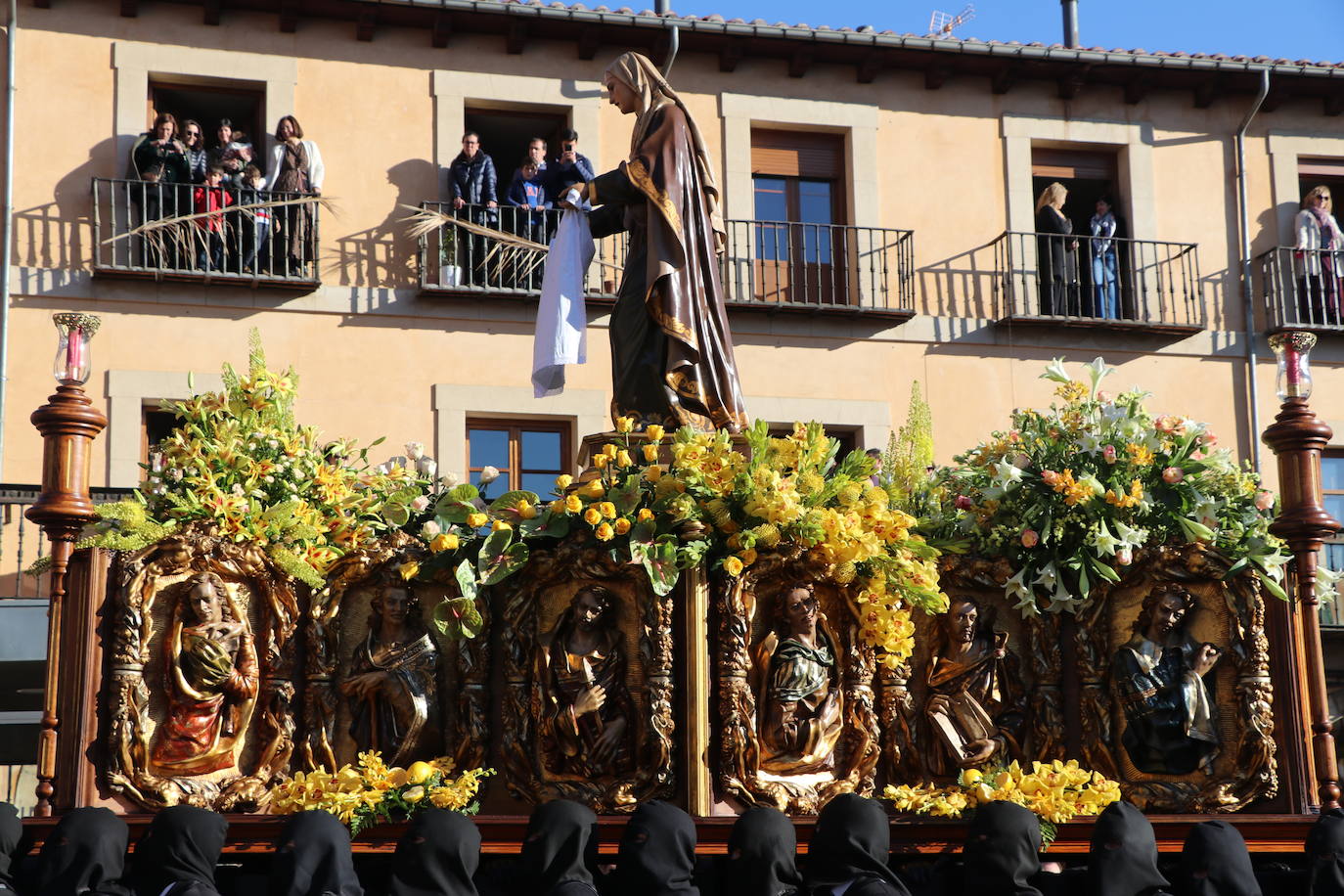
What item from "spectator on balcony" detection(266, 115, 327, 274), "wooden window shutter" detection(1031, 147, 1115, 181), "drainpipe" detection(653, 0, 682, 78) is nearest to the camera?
"spectator on balcony" detection(266, 115, 327, 274)

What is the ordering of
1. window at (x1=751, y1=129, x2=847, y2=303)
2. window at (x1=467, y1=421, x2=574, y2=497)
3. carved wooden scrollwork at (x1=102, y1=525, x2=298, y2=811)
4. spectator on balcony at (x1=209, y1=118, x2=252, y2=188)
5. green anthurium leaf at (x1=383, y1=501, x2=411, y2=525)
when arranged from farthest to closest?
window at (x1=751, y1=129, x2=847, y2=303), window at (x1=467, y1=421, x2=574, y2=497), spectator on balcony at (x1=209, y1=118, x2=252, y2=188), green anthurium leaf at (x1=383, y1=501, x2=411, y2=525), carved wooden scrollwork at (x1=102, y1=525, x2=298, y2=811)

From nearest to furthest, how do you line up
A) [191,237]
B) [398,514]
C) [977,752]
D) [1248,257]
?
[977,752], [398,514], [191,237], [1248,257]

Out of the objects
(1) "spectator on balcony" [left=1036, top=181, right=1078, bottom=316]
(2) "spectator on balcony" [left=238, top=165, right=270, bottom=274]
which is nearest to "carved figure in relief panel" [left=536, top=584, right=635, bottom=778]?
(2) "spectator on balcony" [left=238, top=165, right=270, bottom=274]

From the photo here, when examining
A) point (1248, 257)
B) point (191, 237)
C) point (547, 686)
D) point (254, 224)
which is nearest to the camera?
point (547, 686)

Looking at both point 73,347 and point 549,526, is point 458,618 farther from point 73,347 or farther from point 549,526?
point 73,347

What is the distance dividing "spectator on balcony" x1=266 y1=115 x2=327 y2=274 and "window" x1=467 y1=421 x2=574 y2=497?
2.20 metres

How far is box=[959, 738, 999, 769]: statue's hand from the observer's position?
874cm

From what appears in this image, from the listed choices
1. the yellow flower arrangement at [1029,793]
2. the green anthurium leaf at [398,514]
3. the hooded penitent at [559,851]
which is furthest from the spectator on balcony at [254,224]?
the yellow flower arrangement at [1029,793]

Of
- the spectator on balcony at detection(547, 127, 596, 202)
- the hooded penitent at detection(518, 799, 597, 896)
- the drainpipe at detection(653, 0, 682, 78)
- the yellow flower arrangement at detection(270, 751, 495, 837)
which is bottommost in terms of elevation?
the hooded penitent at detection(518, 799, 597, 896)

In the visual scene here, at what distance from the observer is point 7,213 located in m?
17.6

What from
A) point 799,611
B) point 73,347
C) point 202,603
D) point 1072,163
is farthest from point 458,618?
point 1072,163

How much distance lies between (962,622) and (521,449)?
9.88 metres

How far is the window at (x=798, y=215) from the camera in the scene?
1947cm

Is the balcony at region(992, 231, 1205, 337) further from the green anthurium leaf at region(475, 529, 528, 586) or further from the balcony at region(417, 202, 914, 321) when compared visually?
the green anthurium leaf at region(475, 529, 528, 586)
